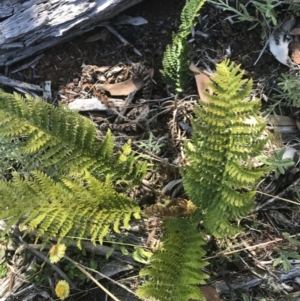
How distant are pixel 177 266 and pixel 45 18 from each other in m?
1.38

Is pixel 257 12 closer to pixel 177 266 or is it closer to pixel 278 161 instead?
pixel 278 161

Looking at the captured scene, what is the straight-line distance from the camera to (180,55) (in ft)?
7.30

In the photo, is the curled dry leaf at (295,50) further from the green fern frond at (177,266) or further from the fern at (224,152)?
the green fern frond at (177,266)

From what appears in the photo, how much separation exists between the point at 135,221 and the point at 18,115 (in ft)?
2.48

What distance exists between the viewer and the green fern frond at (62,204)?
1944mm

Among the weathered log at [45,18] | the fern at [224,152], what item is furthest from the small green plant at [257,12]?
the fern at [224,152]

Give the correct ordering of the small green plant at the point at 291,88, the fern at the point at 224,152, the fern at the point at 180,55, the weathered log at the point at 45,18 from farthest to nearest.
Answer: the weathered log at the point at 45,18
the small green plant at the point at 291,88
the fern at the point at 180,55
the fern at the point at 224,152

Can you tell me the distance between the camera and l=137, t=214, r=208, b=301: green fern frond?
1874 mm

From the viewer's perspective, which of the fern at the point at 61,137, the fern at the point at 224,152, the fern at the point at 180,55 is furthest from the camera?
the fern at the point at 180,55

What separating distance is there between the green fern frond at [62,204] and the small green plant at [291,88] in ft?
3.00

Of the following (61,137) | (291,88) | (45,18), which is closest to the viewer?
(61,137)

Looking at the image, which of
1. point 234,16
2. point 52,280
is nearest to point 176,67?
point 234,16

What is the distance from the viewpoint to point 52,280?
2311mm

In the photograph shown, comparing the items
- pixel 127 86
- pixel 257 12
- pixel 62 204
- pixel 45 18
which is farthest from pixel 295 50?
pixel 62 204
